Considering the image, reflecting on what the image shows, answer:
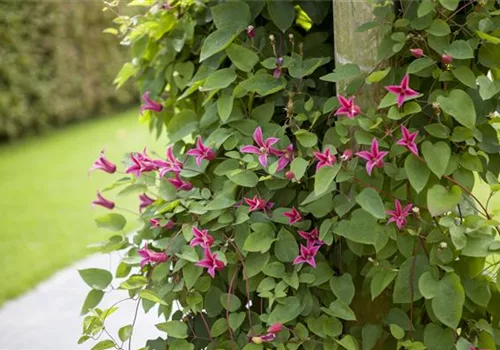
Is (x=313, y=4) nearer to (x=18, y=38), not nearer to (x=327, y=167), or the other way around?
(x=327, y=167)

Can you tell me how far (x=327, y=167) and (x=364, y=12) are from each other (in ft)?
1.24

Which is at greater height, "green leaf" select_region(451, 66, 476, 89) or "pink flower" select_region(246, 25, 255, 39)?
"pink flower" select_region(246, 25, 255, 39)

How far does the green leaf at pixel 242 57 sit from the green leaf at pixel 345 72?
0.25 metres

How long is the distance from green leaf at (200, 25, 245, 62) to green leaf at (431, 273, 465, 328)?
739 mm

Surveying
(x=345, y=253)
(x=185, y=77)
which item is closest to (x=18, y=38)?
(x=185, y=77)

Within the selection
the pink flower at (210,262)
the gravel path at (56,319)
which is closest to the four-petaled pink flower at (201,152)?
the pink flower at (210,262)

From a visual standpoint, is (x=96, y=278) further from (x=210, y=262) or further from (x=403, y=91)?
(x=403, y=91)

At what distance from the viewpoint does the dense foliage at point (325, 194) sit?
1.51m

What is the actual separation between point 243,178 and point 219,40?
34 cm

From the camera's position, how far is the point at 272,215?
169cm

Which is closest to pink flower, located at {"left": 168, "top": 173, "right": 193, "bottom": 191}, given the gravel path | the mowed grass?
the gravel path

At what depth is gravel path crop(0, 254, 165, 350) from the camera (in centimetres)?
293

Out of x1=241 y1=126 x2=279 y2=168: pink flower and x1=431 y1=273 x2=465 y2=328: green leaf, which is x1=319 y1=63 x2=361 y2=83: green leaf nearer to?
x1=241 y1=126 x2=279 y2=168: pink flower

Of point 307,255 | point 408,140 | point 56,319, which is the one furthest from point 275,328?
point 56,319
